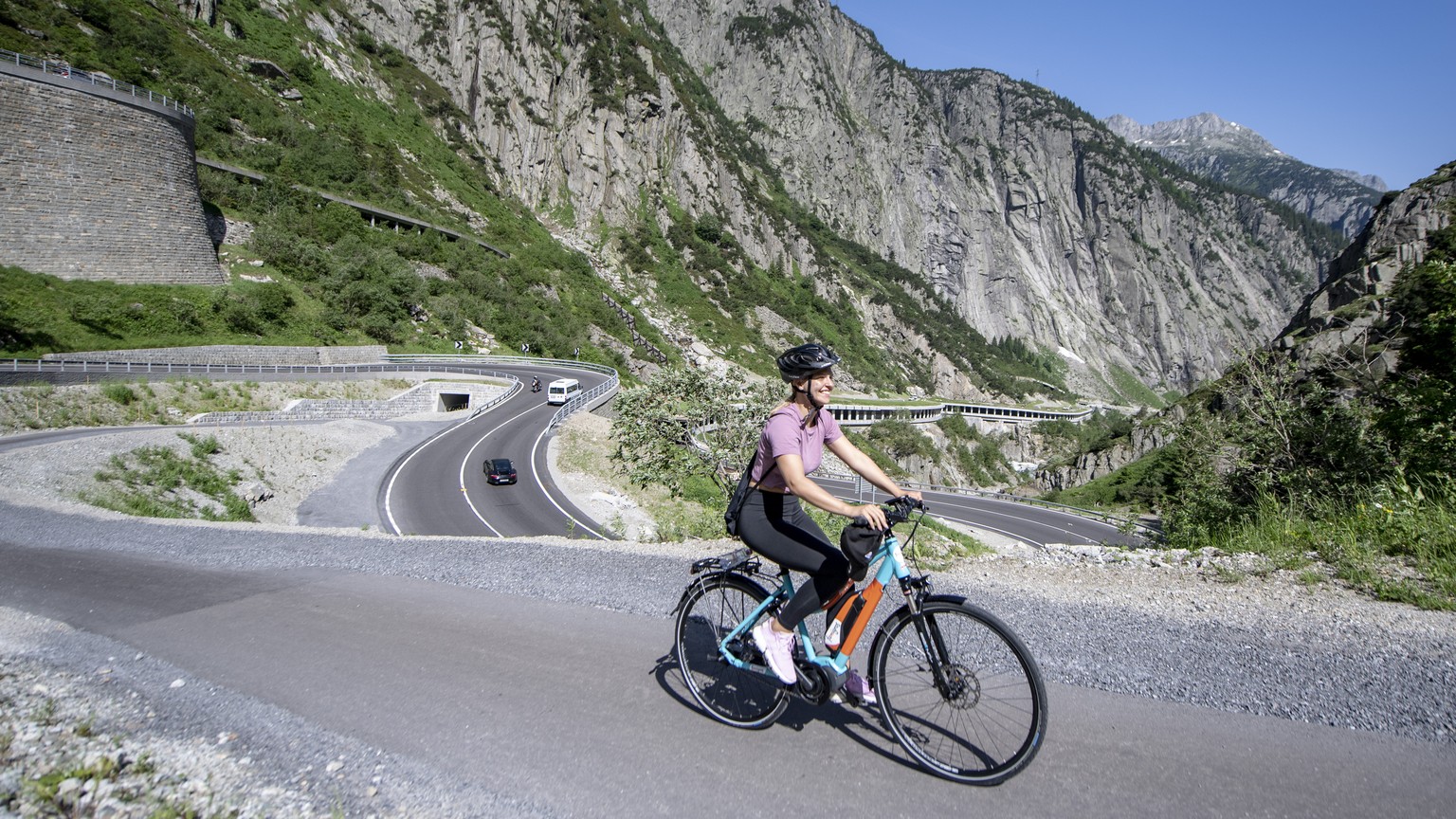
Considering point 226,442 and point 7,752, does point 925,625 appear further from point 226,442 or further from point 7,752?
point 226,442

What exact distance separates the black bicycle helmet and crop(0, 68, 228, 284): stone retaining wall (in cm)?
4679

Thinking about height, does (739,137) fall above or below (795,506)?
above

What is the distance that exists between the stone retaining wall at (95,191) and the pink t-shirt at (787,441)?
46.8m

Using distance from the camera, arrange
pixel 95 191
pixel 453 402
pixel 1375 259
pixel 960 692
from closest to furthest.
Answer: pixel 960 692 → pixel 95 191 → pixel 453 402 → pixel 1375 259

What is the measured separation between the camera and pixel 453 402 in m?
42.4

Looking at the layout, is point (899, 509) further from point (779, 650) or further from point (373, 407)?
point (373, 407)

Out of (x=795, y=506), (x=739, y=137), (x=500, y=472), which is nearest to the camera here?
(x=795, y=506)

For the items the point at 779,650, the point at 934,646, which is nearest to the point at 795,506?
the point at 779,650

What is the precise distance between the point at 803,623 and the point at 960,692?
913mm

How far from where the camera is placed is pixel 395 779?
3.20 m

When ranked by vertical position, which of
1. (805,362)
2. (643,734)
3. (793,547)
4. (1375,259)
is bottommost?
(643,734)

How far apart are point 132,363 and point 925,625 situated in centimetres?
3948

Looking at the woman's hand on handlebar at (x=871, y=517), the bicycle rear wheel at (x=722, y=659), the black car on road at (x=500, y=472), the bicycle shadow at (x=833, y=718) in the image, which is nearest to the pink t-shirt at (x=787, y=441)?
the woman's hand on handlebar at (x=871, y=517)

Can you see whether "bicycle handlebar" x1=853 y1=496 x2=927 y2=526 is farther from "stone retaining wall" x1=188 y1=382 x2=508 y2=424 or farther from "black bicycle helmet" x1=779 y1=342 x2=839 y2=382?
"stone retaining wall" x1=188 y1=382 x2=508 y2=424
